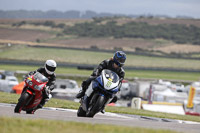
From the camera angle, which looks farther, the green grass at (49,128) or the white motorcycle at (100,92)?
the white motorcycle at (100,92)

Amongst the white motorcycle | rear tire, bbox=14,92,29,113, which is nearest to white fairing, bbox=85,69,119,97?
the white motorcycle

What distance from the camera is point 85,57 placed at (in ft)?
222

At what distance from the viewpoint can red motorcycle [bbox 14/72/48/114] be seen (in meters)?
9.89

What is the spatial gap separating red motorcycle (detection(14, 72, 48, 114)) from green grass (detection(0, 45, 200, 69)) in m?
44.7

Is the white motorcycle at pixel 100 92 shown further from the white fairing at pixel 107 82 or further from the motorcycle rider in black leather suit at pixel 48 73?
the motorcycle rider in black leather suit at pixel 48 73

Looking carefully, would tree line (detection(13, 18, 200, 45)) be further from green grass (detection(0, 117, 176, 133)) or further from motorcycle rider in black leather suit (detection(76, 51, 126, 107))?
green grass (detection(0, 117, 176, 133))

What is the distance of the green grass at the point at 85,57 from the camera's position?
59.1 metres

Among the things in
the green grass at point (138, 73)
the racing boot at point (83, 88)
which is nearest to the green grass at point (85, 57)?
the green grass at point (138, 73)

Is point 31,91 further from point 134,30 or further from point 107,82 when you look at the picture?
point 134,30

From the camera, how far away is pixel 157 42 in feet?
350

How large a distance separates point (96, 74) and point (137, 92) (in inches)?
1223

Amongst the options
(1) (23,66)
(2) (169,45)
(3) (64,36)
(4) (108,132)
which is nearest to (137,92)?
(1) (23,66)

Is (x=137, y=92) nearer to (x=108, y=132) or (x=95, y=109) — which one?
(x=95, y=109)

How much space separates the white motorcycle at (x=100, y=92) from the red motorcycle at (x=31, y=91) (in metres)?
1.12
